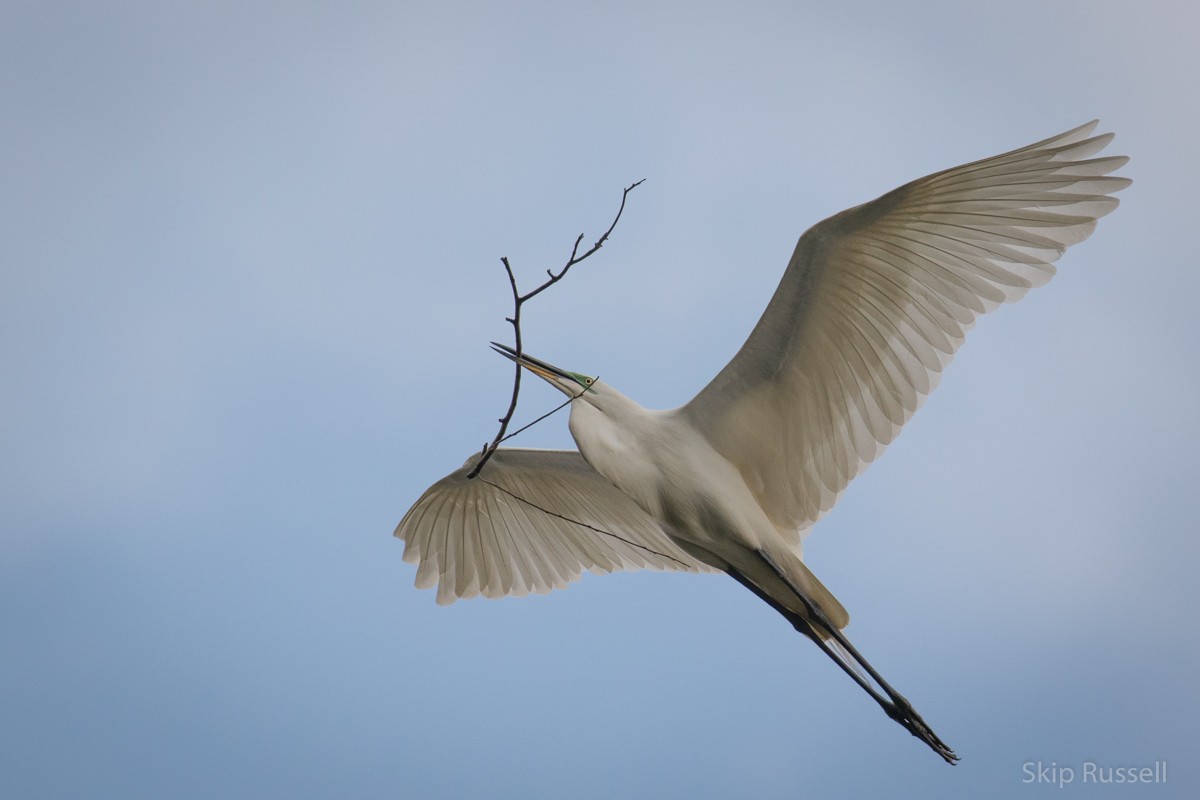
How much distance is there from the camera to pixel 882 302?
497cm

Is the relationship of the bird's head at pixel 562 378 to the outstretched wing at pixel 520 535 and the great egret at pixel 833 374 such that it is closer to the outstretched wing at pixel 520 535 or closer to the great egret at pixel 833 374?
the great egret at pixel 833 374

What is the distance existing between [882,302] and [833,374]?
0.38 metres

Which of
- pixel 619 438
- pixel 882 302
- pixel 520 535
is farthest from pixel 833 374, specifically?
pixel 520 535

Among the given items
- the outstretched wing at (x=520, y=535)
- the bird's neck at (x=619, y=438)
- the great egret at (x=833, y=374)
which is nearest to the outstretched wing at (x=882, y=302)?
the great egret at (x=833, y=374)

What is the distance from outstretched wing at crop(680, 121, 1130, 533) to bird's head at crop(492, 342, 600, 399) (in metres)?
0.43

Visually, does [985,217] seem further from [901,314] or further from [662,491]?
[662,491]

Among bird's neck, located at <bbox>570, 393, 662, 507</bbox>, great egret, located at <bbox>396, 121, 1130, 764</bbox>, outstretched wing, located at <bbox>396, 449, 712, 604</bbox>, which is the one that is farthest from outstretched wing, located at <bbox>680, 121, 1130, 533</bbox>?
outstretched wing, located at <bbox>396, 449, 712, 604</bbox>

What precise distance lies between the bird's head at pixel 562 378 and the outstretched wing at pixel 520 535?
82 cm

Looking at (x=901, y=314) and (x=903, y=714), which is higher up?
(x=901, y=314)

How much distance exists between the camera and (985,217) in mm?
4824

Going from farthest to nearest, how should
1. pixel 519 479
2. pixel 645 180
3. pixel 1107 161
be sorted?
pixel 519 479, pixel 1107 161, pixel 645 180

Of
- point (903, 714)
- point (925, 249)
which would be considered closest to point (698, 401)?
point (925, 249)

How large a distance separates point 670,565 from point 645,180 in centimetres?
249

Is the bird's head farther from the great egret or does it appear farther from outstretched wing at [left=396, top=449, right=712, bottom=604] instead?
outstretched wing at [left=396, top=449, right=712, bottom=604]
